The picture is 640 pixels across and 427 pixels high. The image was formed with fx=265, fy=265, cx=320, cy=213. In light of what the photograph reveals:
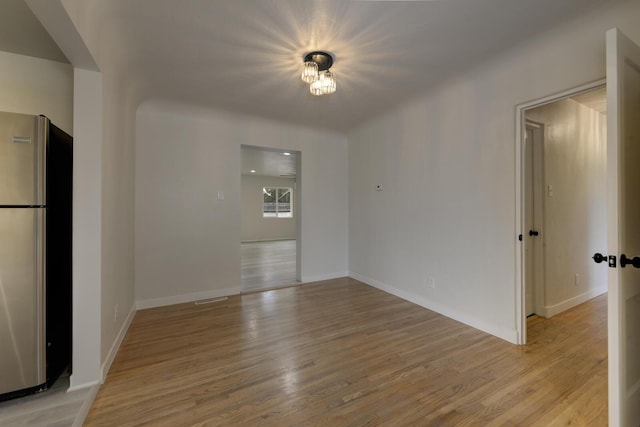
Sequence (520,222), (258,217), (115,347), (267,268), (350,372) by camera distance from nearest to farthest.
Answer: (350,372)
(115,347)
(520,222)
(267,268)
(258,217)

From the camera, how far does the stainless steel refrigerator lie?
5.07 ft

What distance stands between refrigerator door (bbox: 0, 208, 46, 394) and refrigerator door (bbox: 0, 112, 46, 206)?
0.08 m

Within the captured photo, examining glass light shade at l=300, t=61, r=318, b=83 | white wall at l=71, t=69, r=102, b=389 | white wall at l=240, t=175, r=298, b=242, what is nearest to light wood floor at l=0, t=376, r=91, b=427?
white wall at l=71, t=69, r=102, b=389

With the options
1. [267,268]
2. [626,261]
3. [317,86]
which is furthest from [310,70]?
[267,268]

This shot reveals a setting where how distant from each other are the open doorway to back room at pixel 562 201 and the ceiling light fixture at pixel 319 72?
206cm

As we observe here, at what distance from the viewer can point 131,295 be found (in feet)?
9.89

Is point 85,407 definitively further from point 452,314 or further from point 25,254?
point 452,314

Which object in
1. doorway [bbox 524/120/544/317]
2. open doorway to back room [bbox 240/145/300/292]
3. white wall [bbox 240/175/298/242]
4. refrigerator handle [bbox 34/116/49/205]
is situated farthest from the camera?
white wall [bbox 240/175/298/242]

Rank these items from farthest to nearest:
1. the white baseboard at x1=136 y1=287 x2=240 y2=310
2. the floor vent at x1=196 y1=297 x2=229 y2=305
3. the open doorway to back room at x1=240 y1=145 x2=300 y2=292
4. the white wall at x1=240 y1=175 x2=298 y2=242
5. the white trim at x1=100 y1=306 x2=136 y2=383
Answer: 1. the white wall at x1=240 y1=175 x2=298 y2=242
2. the open doorway to back room at x1=240 y1=145 x2=300 y2=292
3. the floor vent at x1=196 y1=297 x2=229 y2=305
4. the white baseboard at x1=136 y1=287 x2=240 y2=310
5. the white trim at x1=100 y1=306 x2=136 y2=383

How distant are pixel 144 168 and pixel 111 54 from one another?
156cm

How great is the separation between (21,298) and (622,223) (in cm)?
326

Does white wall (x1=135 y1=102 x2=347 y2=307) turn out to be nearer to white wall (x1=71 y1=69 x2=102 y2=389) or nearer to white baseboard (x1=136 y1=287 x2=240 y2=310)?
white baseboard (x1=136 y1=287 x2=240 y2=310)

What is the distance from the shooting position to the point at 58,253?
6.10ft

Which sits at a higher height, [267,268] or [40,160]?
[40,160]
